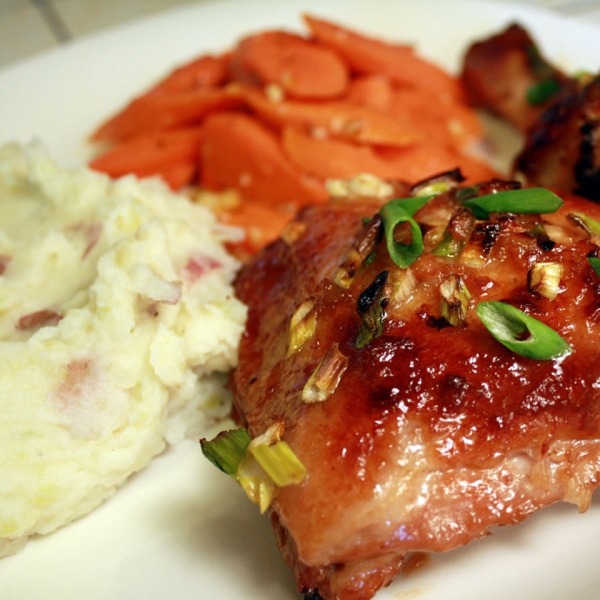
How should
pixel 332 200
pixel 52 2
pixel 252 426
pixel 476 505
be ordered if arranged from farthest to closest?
1. pixel 52 2
2. pixel 332 200
3. pixel 252 426
4. pixel 476 505

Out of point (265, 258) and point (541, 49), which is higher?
point (265, 258)

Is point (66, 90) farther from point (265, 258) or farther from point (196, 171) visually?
point (265, 258)

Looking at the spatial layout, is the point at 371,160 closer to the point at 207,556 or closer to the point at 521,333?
the point at 521,333

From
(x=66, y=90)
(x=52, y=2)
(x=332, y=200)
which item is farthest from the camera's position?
(x=52, y=2)

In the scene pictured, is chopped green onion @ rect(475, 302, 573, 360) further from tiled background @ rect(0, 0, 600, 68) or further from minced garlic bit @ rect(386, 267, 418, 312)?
tiled background @ rect(0, 0, 600, 68)

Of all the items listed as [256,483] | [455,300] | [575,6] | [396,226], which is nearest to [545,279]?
[455,300]

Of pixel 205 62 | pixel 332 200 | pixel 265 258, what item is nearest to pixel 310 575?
pixel 265 258

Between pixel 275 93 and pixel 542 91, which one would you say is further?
pixel 542 91
